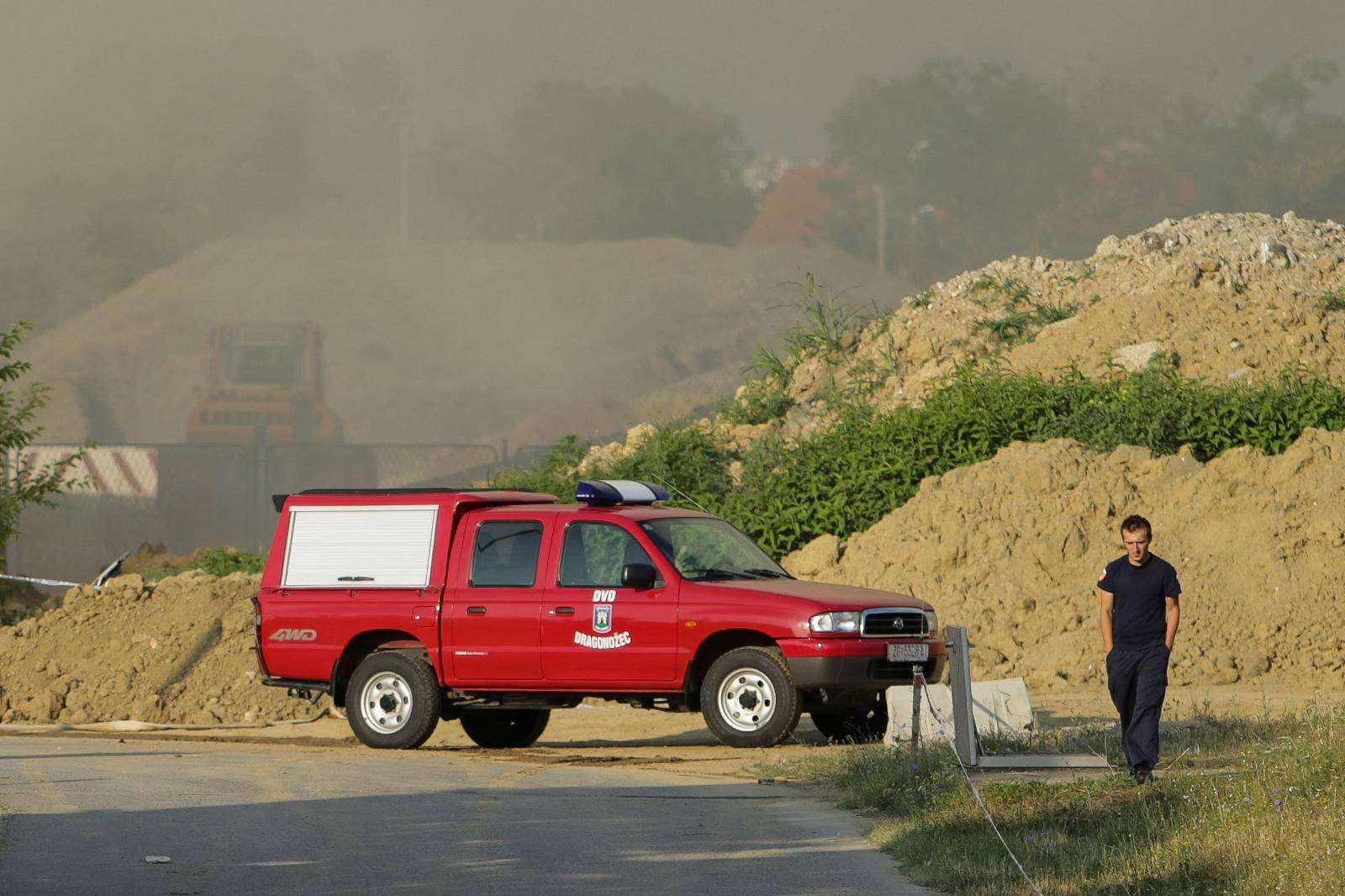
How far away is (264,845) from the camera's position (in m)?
10.3

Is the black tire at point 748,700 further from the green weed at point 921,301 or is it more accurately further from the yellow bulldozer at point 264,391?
the yellow bulldozer at point 264,391

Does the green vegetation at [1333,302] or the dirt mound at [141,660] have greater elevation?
the green vegetation at [1333,302]

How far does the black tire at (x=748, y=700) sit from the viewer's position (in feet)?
48.6

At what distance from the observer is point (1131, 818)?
10.4 m

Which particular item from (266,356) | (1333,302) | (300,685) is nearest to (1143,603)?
(300,685)

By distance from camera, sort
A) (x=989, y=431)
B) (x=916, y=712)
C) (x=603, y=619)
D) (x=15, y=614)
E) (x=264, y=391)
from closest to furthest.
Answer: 1. (x=916, y=712)
2. (x=603, y=619)
3. (x=989, y=431)
4. (x=15, y=614)
5. (x=264, y=391)

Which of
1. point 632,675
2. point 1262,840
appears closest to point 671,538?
point 632,675

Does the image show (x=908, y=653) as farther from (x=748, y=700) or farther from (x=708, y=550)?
(x=708, y=550)

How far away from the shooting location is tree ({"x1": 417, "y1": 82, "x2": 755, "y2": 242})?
90.6 m

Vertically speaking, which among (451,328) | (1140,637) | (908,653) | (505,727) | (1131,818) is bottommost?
(1131,818)

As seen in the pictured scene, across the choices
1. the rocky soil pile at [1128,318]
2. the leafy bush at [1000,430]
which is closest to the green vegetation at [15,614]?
the rocky soil pile at [1128,318]

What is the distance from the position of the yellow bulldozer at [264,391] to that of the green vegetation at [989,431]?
26.3m

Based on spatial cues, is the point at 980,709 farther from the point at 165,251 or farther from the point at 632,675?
the point at 165,251

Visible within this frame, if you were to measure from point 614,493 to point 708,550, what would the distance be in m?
0.97
